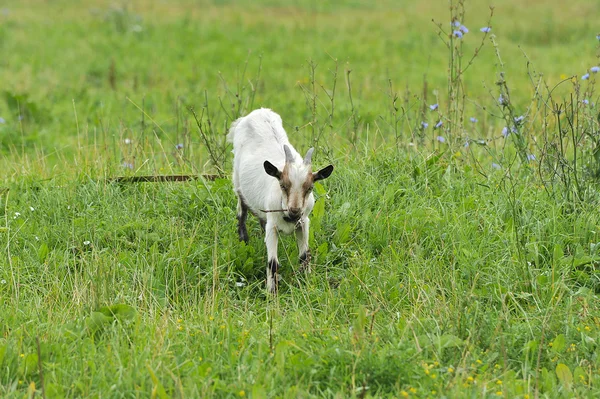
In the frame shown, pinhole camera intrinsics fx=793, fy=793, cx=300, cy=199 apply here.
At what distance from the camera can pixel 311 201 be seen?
218 inches

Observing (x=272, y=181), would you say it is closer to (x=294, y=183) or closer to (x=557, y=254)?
(x=294, y=183)

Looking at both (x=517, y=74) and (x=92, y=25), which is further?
(x=92, y=25)

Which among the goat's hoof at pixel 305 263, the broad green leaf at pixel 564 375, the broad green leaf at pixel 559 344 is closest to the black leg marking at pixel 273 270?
the goat's hoof at pixel 305 263

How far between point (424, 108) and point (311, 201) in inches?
95.8

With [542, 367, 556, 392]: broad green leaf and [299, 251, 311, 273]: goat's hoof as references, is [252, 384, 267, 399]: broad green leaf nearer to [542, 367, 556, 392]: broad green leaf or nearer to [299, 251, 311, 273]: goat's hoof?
[542, 367, 556, 392]: broad green leaf

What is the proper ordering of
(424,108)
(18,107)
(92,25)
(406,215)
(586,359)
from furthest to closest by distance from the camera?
(92,25)
(18,107)
(424,108)
(406,215)
(586,359)

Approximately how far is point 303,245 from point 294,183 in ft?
2.24

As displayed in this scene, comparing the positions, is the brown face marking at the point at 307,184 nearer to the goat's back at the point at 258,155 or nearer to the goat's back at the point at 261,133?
the goat's back at the point at 258,155

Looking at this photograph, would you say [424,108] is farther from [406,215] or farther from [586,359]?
[586,359]

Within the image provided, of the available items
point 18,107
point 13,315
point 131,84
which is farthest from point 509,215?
point 131,84

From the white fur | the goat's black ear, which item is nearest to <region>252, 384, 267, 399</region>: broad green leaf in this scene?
the white fur

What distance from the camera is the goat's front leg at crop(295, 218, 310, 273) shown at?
18.3ft

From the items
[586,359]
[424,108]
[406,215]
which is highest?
[424,108]

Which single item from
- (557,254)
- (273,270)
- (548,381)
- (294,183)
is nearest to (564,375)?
(548,381)
